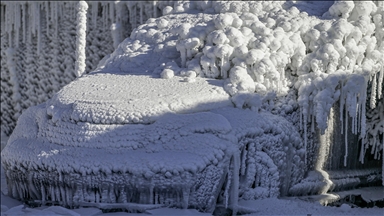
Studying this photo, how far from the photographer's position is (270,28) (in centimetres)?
795

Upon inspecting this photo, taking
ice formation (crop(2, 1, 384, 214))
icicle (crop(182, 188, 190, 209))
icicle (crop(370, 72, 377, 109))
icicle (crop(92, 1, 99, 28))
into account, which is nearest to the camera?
icicle (crop(182, 188, 190, 209))

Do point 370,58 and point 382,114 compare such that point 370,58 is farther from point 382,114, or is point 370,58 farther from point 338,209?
point 338,209

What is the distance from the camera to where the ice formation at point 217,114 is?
6.57 meters

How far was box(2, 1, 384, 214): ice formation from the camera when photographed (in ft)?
21.5

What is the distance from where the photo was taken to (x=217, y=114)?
6906mm

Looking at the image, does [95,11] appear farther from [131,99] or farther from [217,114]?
[217,114]

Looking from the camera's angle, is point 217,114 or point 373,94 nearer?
point 217,114

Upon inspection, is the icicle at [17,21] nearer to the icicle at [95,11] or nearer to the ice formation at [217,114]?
the icicle at [95,11]

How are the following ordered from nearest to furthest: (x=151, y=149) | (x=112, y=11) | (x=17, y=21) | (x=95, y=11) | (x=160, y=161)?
1. (x=160, y=161)
2. (x=151, y=149)
3. (x=112, y=11)
4. (x=95, y=11)
5. (x=17, y=21)

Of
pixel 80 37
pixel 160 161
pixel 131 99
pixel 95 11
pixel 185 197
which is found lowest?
pixel 185 197

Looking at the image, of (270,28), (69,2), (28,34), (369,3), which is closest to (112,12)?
(69,2)

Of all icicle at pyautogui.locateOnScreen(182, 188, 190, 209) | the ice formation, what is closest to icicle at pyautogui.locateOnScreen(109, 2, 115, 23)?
the ice formation

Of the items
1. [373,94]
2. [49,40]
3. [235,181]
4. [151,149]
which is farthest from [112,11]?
[235,181]

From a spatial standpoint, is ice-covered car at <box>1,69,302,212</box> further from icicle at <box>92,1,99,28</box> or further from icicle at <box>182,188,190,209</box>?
icicle at <box>92,1,99,28</box>
